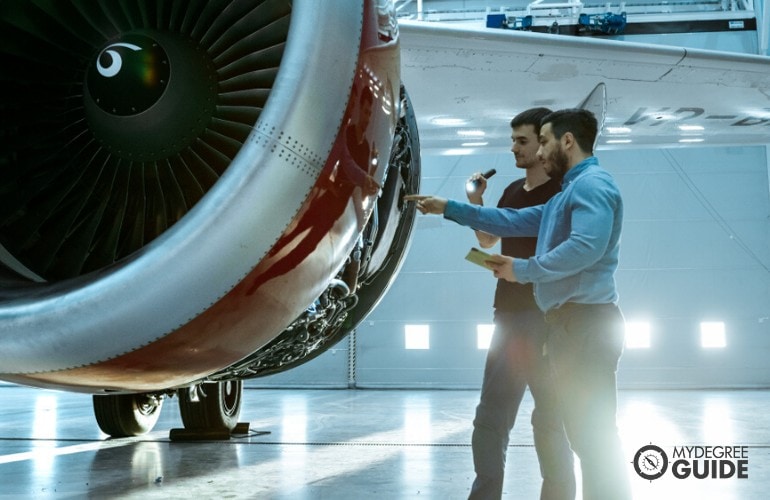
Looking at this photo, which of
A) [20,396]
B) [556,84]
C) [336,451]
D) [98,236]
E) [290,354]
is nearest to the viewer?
[98,236]

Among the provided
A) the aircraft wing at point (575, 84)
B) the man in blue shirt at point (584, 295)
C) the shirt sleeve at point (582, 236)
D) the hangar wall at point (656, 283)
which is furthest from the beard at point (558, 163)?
the hangar wall at point (656, 283)

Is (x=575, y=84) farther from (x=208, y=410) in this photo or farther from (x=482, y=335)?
(x=482, y=335)

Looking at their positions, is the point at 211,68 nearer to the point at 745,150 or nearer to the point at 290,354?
the point at 290,354

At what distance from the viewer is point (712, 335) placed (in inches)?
541

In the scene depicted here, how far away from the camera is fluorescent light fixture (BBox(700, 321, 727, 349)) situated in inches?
538

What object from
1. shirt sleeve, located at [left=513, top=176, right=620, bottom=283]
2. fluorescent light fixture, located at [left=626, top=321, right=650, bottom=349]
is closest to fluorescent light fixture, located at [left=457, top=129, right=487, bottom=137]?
shirt sleeve, located at [left=513, top=176, right=620, bottom=283]

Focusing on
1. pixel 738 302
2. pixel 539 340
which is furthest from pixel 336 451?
pixel 738 302

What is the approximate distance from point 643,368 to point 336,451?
9502 millimetres

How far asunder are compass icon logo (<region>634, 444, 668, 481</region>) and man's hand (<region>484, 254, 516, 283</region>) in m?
2.05

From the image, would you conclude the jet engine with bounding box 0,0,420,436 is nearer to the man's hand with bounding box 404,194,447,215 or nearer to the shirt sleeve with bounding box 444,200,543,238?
the man's hand with bounding box 404,194,447,215

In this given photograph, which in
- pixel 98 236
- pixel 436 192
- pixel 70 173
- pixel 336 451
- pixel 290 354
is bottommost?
pixel 336 451

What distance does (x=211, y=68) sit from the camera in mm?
2613

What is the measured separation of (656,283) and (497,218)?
1159cm

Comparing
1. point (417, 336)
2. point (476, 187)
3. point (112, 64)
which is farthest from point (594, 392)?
point (417, 336)
